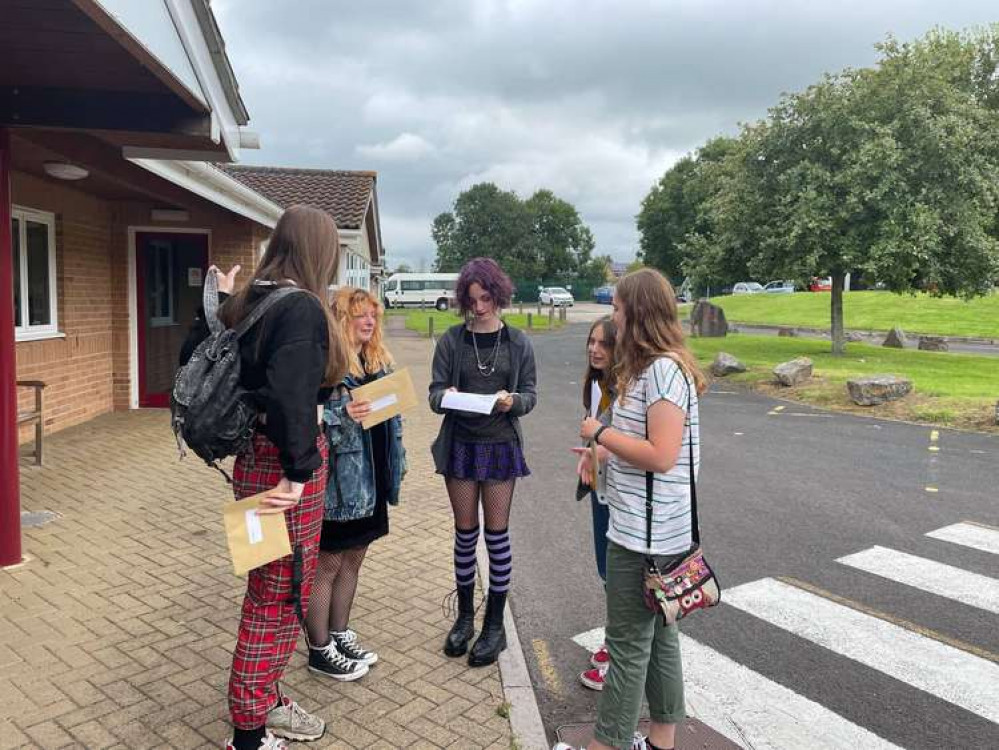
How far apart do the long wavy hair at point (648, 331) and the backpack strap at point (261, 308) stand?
1190 mm

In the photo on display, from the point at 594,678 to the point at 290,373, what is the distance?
2164mm

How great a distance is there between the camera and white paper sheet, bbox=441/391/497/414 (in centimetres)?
363

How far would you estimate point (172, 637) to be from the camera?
13.1 feet

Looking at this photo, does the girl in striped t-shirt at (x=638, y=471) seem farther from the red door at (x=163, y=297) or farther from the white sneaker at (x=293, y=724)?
the red door at (x=163, y=297)

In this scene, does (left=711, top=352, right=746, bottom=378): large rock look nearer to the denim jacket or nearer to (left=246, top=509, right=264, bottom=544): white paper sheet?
the denim jacket

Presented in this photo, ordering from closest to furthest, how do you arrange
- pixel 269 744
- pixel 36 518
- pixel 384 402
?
1. pixel 269 744
2. pixel 384 402
3. pixel 36 518

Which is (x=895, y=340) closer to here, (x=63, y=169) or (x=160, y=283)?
(x=160, y=283)

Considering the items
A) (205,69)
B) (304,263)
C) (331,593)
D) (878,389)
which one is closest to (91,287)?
(205,69)

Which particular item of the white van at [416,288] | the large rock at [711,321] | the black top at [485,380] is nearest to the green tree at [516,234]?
the white van at [416,288]

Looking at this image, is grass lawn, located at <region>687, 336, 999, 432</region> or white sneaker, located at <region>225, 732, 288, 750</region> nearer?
white sneaker, located at <region>225, 732, 288, 750</region>

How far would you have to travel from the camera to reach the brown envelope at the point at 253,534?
260 centimetres

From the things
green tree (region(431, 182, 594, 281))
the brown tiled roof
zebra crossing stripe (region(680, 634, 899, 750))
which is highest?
green tree (region(431, 182, 594, 281))

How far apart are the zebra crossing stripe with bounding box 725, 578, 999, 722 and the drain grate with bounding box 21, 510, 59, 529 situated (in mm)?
5017

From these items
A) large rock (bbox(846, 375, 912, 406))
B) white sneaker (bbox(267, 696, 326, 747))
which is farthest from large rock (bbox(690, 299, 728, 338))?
white sneaker (bbox(267, 696, 326, 747))
